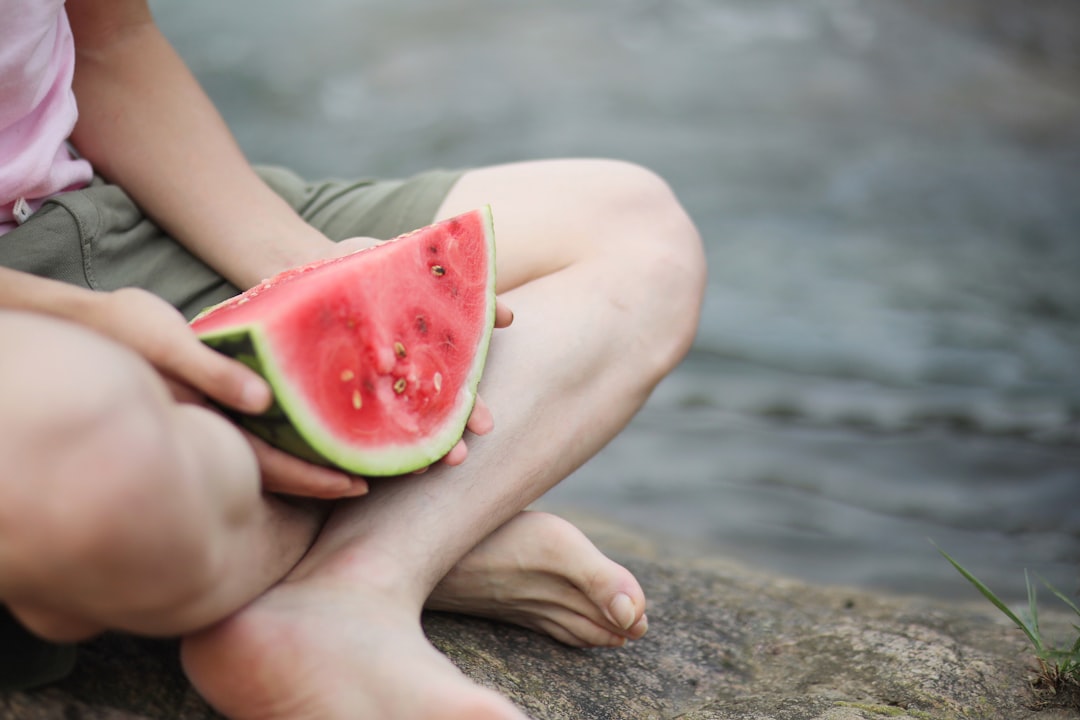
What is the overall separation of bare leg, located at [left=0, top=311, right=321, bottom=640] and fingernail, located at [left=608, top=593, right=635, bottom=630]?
0.77m

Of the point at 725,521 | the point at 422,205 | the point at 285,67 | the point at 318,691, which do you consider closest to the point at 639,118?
the point at 285,67

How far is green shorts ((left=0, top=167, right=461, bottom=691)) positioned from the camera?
1.25 metres

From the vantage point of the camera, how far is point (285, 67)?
378 inches

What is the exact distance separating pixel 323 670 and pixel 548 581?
58 cm

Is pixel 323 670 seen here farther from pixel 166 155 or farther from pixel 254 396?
pixel 166 155

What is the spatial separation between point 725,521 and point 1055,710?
5.55 feet

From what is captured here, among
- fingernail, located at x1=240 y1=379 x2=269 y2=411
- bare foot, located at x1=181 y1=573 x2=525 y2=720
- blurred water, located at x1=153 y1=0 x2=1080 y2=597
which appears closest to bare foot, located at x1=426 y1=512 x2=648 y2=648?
bare foot, located at x1=181 y1=573 x2=525 y2=720

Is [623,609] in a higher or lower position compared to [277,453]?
lower

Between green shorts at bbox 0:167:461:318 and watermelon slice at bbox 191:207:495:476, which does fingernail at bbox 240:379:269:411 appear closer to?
watermelon slice at bbox 191:207:495:476

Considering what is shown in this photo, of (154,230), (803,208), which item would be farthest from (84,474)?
(803,208)

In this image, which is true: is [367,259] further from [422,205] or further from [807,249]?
[807,249]

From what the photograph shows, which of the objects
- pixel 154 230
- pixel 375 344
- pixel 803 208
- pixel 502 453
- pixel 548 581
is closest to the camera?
pixel 375 344

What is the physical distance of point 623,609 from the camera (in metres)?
1.68

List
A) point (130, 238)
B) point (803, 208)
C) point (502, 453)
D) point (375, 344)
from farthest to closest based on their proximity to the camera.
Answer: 1. point (803, 208)
2. point (130, 238)
3. point (502, 453)
4. point (375, 344)
